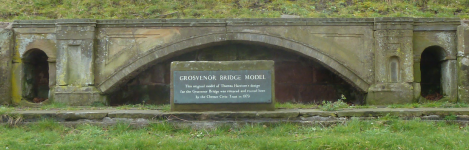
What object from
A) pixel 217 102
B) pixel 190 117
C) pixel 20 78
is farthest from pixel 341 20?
pixel 20 78

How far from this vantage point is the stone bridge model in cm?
813

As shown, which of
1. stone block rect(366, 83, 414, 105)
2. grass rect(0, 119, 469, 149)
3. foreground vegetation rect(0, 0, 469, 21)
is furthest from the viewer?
foreground vegetation rect(0, 0, 469, 21)

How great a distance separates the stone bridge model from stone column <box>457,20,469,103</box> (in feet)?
0.06

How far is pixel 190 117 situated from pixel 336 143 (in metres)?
2.37

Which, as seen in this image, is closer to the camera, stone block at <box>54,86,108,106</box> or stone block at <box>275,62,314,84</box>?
stone block at <box>54,86,108,106</box>

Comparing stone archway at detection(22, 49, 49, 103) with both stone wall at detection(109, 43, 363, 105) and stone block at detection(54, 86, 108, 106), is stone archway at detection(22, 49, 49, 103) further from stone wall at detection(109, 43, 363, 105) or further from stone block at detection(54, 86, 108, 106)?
stone wall at detection(109, 43, 363, 105)

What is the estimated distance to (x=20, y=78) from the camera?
8.55 m

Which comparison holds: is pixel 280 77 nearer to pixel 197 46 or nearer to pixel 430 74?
pixel 197 46

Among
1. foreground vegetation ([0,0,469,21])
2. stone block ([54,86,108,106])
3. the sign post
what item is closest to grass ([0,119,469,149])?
the sign post

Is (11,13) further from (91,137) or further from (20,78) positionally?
(91,137)

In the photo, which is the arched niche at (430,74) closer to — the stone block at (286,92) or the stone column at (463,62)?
the stone column at (463,62)

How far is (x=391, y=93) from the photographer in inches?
316

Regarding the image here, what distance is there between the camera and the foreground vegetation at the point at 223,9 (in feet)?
31.0

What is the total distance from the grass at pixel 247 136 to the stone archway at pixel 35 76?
10.3ft
